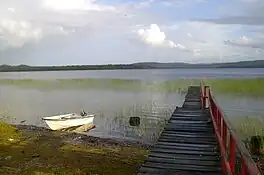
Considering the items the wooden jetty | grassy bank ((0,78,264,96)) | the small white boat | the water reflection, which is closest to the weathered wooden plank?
the wooden jetty

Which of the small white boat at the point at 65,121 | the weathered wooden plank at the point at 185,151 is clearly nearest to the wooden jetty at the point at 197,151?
the weathered wooden plank at the point at 185,151

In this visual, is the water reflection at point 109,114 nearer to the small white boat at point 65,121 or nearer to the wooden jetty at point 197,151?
the small white boat at point 65,121

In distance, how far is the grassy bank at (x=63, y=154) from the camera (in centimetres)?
1094

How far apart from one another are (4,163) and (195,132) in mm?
6301

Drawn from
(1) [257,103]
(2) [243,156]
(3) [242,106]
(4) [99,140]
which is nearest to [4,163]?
(4) [99,140]

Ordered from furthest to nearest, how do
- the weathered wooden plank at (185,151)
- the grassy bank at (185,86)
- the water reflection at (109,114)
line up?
1. the grassy bank at (185,86)
2. the water reflection at (109,114)
3. the weathered wooden plank at (185,151)

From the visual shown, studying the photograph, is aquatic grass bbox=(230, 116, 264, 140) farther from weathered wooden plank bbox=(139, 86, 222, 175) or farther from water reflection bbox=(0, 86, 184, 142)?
weathered wooden plank bbox=(139, 86, 222, 175)

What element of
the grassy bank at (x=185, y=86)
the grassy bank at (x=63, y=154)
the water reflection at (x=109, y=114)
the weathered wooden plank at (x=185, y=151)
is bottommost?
the water reflection at (x=109, y=114)

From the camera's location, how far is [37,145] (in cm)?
A: 1456

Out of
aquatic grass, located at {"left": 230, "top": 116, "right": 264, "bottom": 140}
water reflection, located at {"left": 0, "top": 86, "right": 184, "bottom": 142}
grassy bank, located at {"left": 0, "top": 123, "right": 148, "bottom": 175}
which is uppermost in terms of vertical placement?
grassy bank, located at {"left": 0, "top": 123, "right": 148, "bottom": 175}

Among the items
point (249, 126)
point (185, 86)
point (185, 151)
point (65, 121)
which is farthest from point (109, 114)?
point (185, 86)

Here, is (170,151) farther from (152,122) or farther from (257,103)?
(257,103)

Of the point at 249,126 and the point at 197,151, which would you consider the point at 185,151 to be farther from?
the point at 249,126

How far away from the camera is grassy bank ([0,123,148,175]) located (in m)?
10.9
